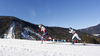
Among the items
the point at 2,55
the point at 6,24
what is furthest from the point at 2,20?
the point at 2,55

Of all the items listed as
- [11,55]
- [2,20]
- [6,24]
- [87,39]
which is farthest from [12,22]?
[11,55]

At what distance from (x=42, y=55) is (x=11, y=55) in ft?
6.95

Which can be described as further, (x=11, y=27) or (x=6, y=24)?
(x=6, y=24)

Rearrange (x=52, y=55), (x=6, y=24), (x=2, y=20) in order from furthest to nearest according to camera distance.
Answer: (x=2, y=20) → (x=6, y=24) → (x=52, y=55)

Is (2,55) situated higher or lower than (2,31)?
lower

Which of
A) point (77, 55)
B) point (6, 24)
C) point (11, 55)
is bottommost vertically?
point (77, 55)

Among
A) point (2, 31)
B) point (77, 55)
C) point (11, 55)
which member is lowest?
point (77, 55)

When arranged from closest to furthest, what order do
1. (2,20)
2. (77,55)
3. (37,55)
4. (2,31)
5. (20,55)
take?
(20,55)
(37,55)
(77,55)
(2,31)
(2,20)

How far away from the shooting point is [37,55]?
20.6 ft

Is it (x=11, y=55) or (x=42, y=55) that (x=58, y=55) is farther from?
(x=11, y=55)

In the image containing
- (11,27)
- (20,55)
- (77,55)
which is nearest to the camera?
(20,55)

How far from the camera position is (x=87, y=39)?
37719 millimetres

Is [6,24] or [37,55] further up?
[6,24]

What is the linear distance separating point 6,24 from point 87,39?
69.6 meters
